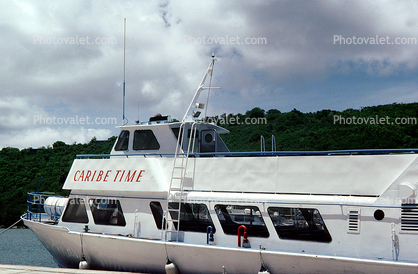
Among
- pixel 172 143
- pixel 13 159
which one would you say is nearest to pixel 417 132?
pixel 172 143

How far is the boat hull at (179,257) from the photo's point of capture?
Answer: 21.3ft

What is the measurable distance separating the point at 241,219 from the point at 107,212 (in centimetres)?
348

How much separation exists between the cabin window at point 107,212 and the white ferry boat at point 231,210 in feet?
0.08

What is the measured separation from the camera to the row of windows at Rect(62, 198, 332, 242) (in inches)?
286

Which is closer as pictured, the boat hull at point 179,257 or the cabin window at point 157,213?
the boat hull at point 179,257

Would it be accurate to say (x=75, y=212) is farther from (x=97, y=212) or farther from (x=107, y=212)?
(x=107, y=212)

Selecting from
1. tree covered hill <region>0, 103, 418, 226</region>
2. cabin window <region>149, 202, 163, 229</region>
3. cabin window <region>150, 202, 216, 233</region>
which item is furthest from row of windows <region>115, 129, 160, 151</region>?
tree covered hill <region>0, 103, 418, 226</region>

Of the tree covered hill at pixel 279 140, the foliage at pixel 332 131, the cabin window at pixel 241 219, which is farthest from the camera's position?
the tree covered hill at pixel 279 140

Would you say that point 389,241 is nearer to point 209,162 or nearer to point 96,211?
point 209,162

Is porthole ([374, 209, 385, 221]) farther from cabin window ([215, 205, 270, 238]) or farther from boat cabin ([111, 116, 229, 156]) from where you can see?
boat cabin ([111, 116, 229, 156])

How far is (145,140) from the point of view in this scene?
990cm

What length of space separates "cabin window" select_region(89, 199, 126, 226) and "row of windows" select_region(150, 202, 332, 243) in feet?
3.38

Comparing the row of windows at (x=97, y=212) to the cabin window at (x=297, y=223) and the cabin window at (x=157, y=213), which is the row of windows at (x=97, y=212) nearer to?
the cabin window at (x=157, y=213)

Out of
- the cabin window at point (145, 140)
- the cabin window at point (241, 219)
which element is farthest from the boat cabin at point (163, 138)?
the cabin window at point (241, 219)
